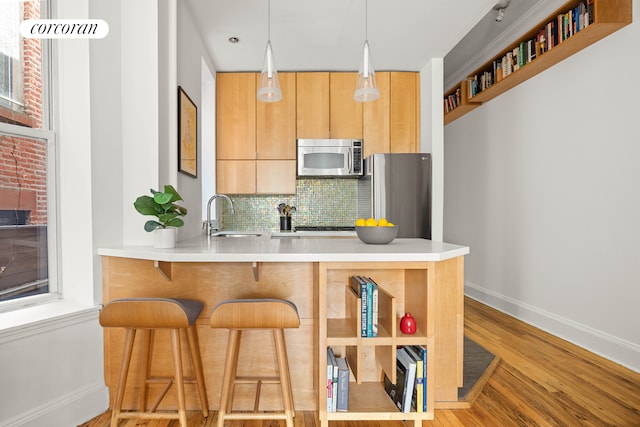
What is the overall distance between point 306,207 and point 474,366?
95.8 inches

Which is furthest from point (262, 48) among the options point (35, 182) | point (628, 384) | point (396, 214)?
point (628, 384)

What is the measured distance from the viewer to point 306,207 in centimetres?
430

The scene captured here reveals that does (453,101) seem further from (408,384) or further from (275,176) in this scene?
(408,384)

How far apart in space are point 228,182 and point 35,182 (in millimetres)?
2151

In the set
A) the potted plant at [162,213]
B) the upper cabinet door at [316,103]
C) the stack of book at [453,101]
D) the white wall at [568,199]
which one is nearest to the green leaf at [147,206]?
the potted plant at [162,213]

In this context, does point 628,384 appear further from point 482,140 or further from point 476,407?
point 482,140

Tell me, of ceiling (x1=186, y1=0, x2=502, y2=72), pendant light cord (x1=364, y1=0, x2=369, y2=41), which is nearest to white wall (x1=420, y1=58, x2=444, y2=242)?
ceiling (x1=186, y1=0, x2=502, y2=72)

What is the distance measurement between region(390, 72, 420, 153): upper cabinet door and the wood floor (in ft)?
6.75

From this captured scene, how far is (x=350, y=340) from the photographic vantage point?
169 cm

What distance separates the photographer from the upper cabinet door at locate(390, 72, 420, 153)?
396 cm

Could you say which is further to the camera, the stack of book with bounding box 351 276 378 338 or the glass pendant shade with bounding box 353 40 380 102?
the glass pendant shade with bounding box 353 40 380 102

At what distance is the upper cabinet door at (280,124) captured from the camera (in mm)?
3986

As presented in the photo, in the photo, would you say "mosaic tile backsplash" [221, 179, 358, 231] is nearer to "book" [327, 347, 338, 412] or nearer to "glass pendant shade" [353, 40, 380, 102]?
"glass pendant shade" [353, 40, 380, 102]

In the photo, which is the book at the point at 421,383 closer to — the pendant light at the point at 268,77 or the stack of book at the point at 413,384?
the stack of book at the point at 413,384
